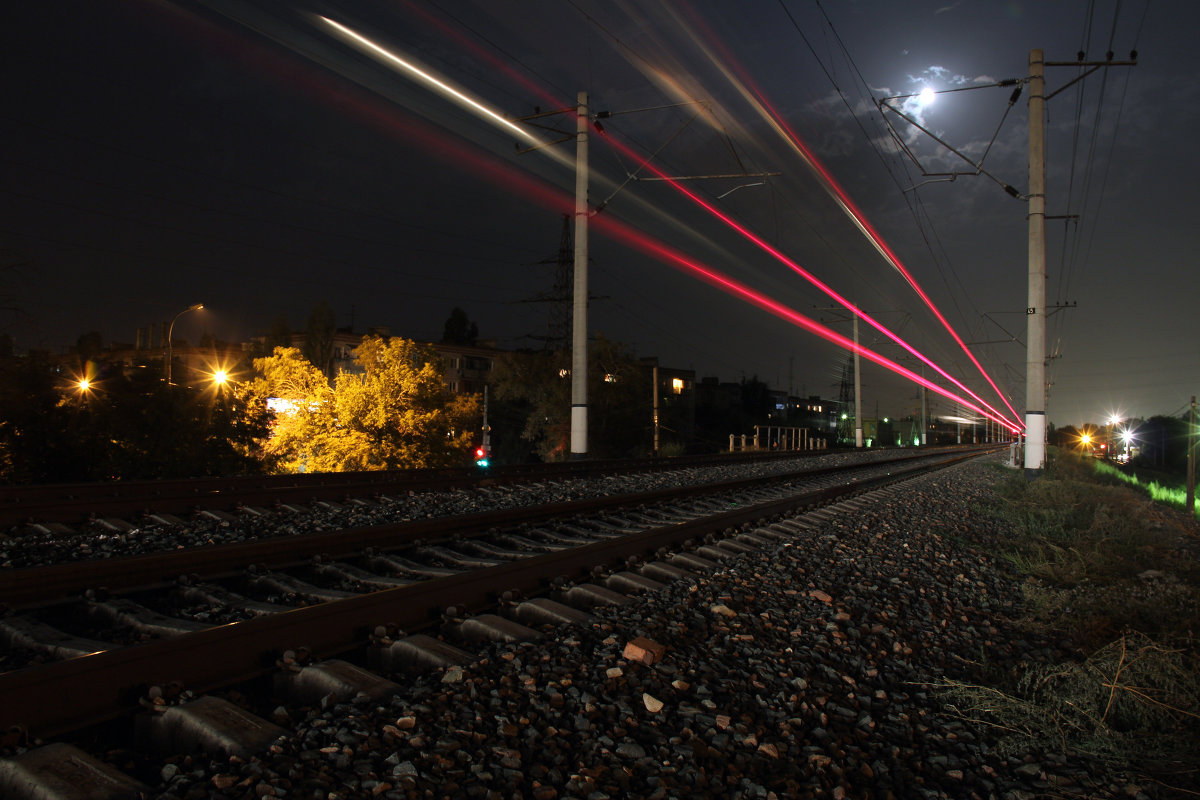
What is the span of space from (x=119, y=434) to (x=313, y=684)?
16221 mm

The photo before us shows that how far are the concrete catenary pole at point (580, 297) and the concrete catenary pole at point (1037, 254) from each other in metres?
10.5

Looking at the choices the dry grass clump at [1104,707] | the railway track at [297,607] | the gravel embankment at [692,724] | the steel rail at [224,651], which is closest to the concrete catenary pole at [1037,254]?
the railway track at [297,607]

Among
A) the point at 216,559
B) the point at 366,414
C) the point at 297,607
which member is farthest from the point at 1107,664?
the point at 366,414

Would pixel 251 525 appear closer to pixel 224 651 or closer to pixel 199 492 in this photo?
pixel 199 492

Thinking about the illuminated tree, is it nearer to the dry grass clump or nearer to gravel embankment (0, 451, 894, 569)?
gravel embankment (0, 451, 894, 569)

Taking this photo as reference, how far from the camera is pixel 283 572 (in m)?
5.03

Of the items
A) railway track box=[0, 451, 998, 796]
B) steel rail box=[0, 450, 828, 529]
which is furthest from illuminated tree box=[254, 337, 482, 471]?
railway track box=[0, 451, 998, 796]

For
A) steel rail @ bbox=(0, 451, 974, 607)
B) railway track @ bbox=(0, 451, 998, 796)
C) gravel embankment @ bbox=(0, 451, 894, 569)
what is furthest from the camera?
gravel embankment @ bbox=(0, 451, 894, 569)

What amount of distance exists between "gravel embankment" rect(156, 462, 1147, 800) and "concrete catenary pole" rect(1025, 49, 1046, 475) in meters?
13.9

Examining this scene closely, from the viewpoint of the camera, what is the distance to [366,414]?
28.5 m

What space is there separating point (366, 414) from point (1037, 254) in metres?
23.5

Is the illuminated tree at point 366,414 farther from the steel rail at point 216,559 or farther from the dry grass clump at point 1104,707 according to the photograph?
the dry grass clump at point 1104,707

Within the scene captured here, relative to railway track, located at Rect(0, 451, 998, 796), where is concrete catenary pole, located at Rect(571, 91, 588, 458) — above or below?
above

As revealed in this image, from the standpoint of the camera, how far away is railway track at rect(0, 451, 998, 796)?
2.69 meters
